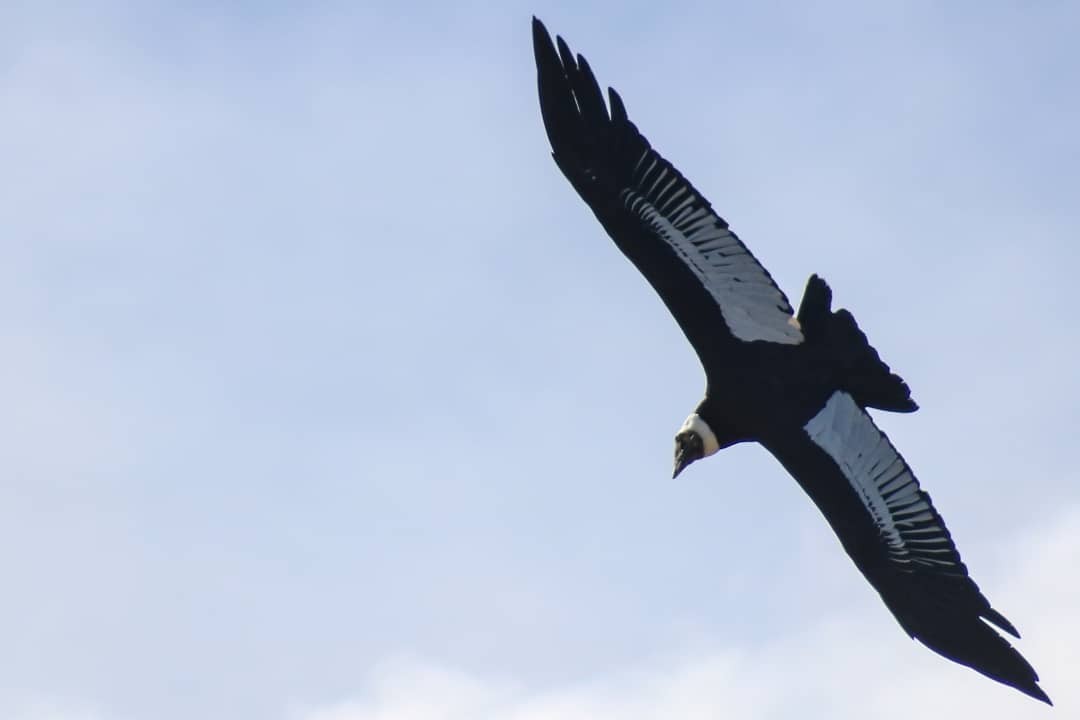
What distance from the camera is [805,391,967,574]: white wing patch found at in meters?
16.1

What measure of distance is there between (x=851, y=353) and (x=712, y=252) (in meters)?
1.76

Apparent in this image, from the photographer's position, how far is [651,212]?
48.7 feet

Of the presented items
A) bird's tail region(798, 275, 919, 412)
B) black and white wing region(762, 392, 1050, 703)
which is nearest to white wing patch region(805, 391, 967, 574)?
black and white wing region(762, 392, 1050, 703)

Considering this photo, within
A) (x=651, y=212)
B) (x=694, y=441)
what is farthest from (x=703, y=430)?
(x=651, y=212)

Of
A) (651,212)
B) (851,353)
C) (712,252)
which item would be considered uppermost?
(651,212)

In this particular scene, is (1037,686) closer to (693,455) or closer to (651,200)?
(693,455)

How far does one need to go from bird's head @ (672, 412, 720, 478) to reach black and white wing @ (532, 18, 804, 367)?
1.28m

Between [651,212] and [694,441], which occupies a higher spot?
[651,212]

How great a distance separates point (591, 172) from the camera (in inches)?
582

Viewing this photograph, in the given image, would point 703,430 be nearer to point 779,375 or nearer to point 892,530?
point 779,375

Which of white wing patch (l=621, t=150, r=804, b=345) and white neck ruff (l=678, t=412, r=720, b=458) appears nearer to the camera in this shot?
white wing patch (l=621, t=150, r=804, b=345)

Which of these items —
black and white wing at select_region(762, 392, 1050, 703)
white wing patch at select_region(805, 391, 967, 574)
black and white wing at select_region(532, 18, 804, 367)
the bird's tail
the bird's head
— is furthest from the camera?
the bird's head

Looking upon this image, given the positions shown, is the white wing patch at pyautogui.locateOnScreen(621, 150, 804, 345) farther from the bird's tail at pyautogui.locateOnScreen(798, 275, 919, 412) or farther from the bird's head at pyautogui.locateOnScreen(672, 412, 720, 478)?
the bird's head at pyautogui.locateOnScreen(672, 412, 720, 478)

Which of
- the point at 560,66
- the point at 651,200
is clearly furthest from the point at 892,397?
the point at 560,66
